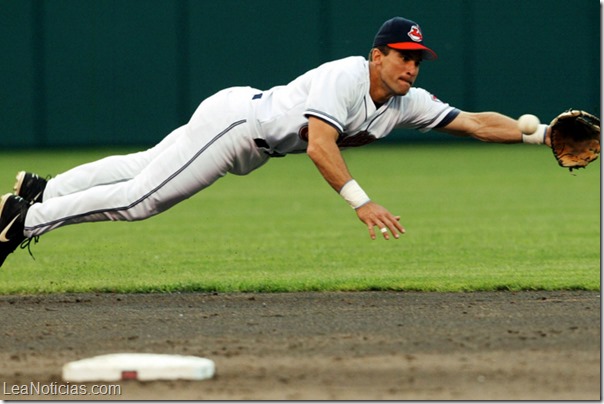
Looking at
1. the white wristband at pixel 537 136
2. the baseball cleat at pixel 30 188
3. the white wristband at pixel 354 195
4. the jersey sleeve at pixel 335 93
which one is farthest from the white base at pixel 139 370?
the white wristband at pixel 537 136

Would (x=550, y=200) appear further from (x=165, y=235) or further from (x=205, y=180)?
(x=205, y=180)

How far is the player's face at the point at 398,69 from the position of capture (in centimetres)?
547

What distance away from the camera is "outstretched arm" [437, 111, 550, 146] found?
5980mm

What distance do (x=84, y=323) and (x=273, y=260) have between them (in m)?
2.75

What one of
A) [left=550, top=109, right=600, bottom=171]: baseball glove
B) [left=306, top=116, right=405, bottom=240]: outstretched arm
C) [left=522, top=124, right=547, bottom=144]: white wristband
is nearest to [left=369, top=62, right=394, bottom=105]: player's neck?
[left=306, top=116, right=405, bottom=240]: outstretched arm

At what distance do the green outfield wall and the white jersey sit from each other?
473 inches

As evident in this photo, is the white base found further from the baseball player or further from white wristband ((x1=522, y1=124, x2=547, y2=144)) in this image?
white wristband ((x1=522, y1=124, x2=547, y2=144))

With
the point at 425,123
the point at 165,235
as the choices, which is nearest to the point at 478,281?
the point at 425,123

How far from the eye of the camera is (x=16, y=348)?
188 inches

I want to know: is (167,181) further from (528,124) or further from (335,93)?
Answer: (528,124)

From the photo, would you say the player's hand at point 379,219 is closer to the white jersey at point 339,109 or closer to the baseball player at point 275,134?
the baseball player at point 275,134

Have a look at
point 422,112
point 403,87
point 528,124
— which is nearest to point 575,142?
point 528,124

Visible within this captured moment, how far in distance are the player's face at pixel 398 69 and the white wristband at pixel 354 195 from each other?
0.62 meters

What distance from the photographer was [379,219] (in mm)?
5023
